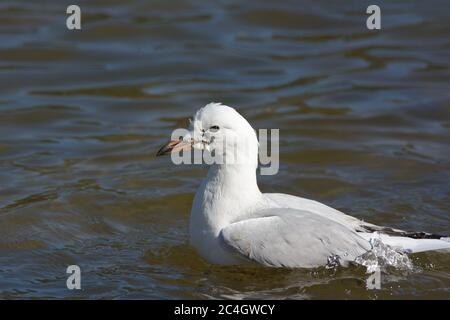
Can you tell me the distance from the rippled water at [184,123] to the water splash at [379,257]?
14 cm

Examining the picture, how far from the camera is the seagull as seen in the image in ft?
24.3

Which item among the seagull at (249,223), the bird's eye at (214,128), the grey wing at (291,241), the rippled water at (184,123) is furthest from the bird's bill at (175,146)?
the rippled water at (184,123)

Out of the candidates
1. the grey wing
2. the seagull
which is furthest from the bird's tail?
the grey wing

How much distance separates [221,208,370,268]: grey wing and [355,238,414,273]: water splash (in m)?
0.05

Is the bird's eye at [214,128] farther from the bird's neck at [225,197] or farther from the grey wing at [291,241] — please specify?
the grey wing at [291,241]

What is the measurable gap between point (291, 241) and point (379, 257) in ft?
2.45

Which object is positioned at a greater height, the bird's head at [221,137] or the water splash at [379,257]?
the bird's head at [221,137]

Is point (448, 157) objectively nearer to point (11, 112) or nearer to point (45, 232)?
point (45, 232)

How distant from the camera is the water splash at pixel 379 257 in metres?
7.54

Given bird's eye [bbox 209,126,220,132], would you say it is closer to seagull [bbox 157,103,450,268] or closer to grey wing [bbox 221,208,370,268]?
seagull [bbox 157,103,450,268]

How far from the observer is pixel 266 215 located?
759cm

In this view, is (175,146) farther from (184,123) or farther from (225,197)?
(184,123)

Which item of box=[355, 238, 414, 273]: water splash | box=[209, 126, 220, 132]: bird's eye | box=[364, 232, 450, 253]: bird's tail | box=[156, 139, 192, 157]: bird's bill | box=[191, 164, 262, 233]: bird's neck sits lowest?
box=[355, 238, 414, 273]: water splash
